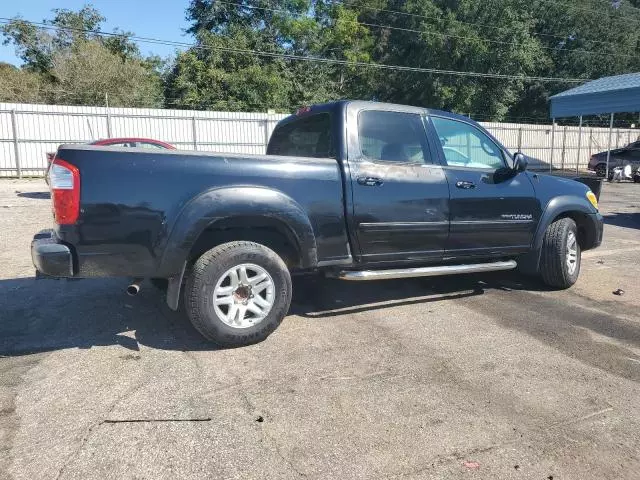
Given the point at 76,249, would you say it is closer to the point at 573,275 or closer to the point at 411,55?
the point at 573,275

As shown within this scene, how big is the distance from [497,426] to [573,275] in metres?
3.56

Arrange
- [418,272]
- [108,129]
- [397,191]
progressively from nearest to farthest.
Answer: [397,191]
[418,272]
[108,129]

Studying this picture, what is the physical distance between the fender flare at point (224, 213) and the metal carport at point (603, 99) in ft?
68.2

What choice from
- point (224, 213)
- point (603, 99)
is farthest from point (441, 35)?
point (224, 213)

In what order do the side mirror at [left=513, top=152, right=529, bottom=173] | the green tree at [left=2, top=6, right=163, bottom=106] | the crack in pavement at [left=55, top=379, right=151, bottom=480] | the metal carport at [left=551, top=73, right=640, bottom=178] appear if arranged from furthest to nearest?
the green tree at [left=2, top=6, right=163, bottom=106] → the metal carport at [left=551, top=73, right=640, bottom=178] → the side mirror at [left=513, top=152, right=529, bottom=173] → the crack in pavement at [left=55, top=379, right=151, bottom=480]

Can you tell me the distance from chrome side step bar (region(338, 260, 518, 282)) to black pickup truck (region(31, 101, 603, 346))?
0.05 ft

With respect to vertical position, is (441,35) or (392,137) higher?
(441,35)

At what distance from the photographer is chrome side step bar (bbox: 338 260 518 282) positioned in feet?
14.9

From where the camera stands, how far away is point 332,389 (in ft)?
11.5

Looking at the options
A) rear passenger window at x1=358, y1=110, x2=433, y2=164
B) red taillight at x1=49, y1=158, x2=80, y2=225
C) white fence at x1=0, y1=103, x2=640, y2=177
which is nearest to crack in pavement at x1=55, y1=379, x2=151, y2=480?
red taillight at x1=49, y1=158, x2=80, y2=225

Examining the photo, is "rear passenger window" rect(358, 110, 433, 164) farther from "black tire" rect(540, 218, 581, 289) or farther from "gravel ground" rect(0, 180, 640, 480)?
"black tire" rect(540, 218, 581, 289)

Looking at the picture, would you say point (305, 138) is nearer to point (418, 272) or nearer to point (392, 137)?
point (392, 137)

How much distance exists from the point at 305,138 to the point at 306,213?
1286 millimetres

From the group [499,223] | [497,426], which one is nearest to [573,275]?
[499,223]
